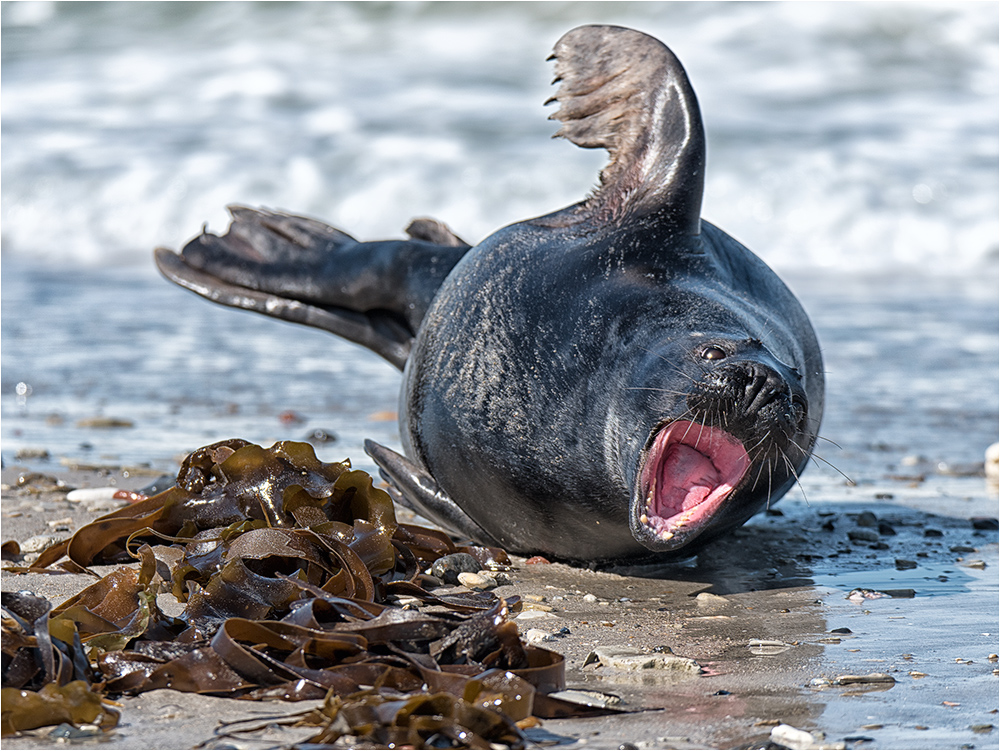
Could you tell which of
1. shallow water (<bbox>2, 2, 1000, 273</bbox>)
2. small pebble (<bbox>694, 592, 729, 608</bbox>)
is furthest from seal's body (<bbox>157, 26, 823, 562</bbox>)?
shallow water (<bbox>2, 2, 1000, 273</bbox>)

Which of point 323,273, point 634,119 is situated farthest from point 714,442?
point 323,273

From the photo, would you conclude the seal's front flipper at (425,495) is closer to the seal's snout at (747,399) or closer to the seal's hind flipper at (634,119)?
the seal's hind flipper at (634,119)

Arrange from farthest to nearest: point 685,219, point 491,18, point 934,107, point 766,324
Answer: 1. point 491,18
2. point 934,107
3. point 685,219
4. point 766,324

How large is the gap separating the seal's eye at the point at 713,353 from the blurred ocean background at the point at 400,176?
7.39 ft

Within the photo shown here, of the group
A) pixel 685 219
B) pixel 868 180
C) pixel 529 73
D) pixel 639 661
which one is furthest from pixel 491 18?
pixel 639 661

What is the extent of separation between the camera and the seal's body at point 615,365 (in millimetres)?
3229

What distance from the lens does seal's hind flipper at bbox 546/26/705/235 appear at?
13.8ft

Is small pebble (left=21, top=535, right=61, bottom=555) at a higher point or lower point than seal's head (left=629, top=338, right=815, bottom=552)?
lower

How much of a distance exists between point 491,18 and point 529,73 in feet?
8.83

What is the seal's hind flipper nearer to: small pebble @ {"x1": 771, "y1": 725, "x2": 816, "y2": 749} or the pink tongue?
the pink tongue

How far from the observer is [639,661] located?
283 centimetres

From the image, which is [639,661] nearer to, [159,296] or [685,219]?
[685,219]

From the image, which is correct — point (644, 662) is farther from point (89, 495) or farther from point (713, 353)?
point (89, 495)

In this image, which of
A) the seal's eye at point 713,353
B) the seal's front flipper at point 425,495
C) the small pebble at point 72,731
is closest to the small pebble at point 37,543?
the seal's front flipper at point 425,495
